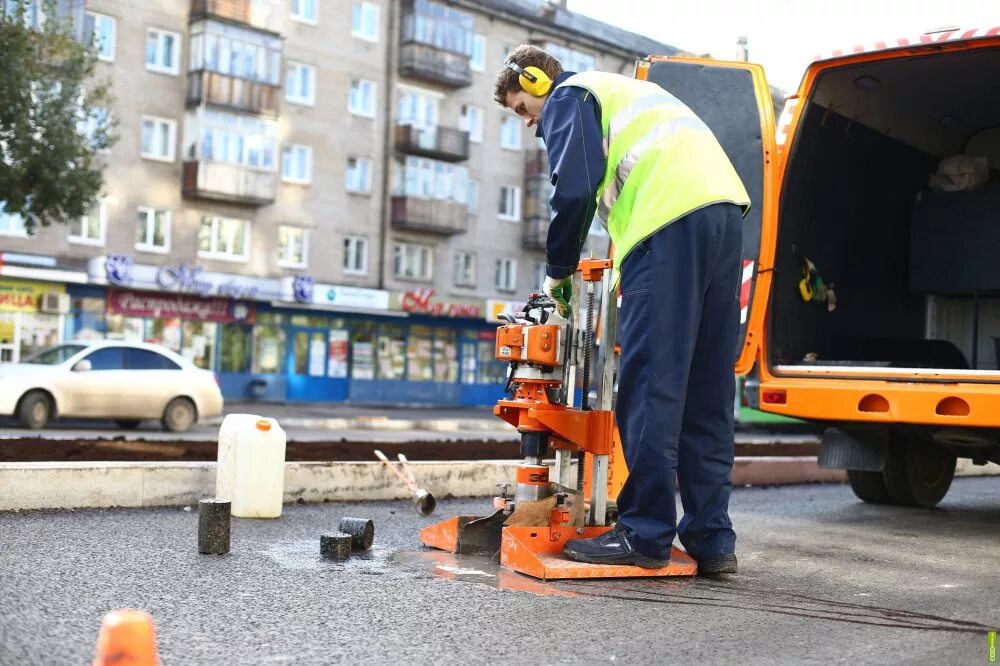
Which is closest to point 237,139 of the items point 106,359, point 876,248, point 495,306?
point 495,306

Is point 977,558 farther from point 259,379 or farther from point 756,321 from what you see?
point 259,379

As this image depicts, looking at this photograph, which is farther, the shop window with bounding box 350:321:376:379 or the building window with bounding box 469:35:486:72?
the building window with bounding box 469:35:486:72

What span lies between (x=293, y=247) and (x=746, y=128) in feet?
104

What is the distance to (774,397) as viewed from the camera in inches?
295

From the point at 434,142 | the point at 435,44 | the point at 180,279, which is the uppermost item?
the point at 435,44

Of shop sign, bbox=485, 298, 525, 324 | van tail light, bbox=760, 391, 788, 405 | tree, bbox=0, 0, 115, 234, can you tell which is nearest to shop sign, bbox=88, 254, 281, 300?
shop sign, bbox=485, 298, 525, 324

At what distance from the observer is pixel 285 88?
1483 inches

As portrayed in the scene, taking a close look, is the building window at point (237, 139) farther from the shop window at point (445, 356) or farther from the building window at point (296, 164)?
the shop window at point (445, 356)

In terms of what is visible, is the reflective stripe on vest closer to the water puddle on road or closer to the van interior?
the water puddle on road

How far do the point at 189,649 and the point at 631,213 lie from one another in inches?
106

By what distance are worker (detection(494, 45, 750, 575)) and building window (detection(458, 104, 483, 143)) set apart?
124 ft

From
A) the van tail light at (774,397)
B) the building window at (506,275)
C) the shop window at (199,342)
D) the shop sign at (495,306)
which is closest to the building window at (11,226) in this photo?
the shop window at (199,342)

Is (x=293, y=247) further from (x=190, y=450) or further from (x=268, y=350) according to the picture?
(x=190, y=450)

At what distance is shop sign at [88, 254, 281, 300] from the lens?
1276 inches
